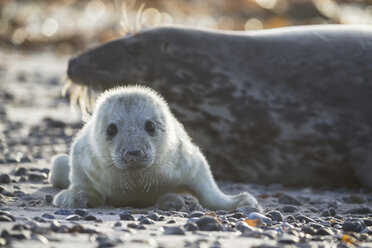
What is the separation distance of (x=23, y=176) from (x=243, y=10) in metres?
21.5

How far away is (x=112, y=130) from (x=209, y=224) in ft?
3.49

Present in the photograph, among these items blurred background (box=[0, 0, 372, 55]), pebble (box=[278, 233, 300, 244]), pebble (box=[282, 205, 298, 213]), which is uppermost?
blurred background (box=[0, 0, 372, 55])

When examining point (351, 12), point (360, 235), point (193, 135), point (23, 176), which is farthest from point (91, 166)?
point (351, 12)

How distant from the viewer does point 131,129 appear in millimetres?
3805

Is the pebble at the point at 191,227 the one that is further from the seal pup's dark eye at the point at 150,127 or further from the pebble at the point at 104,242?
the seal pup's dark eye at the point at 150,127

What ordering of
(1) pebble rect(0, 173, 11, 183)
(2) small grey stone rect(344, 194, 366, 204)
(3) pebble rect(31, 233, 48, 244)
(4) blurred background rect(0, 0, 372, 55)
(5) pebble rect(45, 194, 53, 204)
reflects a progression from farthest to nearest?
(4) blurred background rect(0, 0, 372, 55) < (2) small grey stone rect(344, 194, 366, 204) < (1) pebble rect(0, 173, 11, 183) < (5) pebble rect(45, 194, 53, 204) < (3) pebble rect(31, 233, 48, 244)

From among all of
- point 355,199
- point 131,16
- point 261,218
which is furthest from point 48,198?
point 131,16

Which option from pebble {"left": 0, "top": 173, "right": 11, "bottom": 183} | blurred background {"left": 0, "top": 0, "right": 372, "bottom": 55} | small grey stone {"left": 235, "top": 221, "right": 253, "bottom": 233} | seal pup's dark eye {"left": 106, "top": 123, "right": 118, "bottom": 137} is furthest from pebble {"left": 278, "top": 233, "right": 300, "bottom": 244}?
blurred background {"left": 0, "top": 0, "right": 372, "bottom": 55}

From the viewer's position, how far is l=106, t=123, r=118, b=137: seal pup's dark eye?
3.86 meters

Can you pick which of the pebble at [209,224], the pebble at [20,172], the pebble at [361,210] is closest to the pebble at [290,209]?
the pebble at [361,210]

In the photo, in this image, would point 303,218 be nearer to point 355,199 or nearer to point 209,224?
point 209,224

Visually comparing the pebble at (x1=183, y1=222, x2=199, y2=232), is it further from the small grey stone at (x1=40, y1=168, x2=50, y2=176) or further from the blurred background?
the blurred background

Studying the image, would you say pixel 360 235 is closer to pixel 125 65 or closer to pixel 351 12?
pixel 125 65

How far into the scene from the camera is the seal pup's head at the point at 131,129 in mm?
3691
